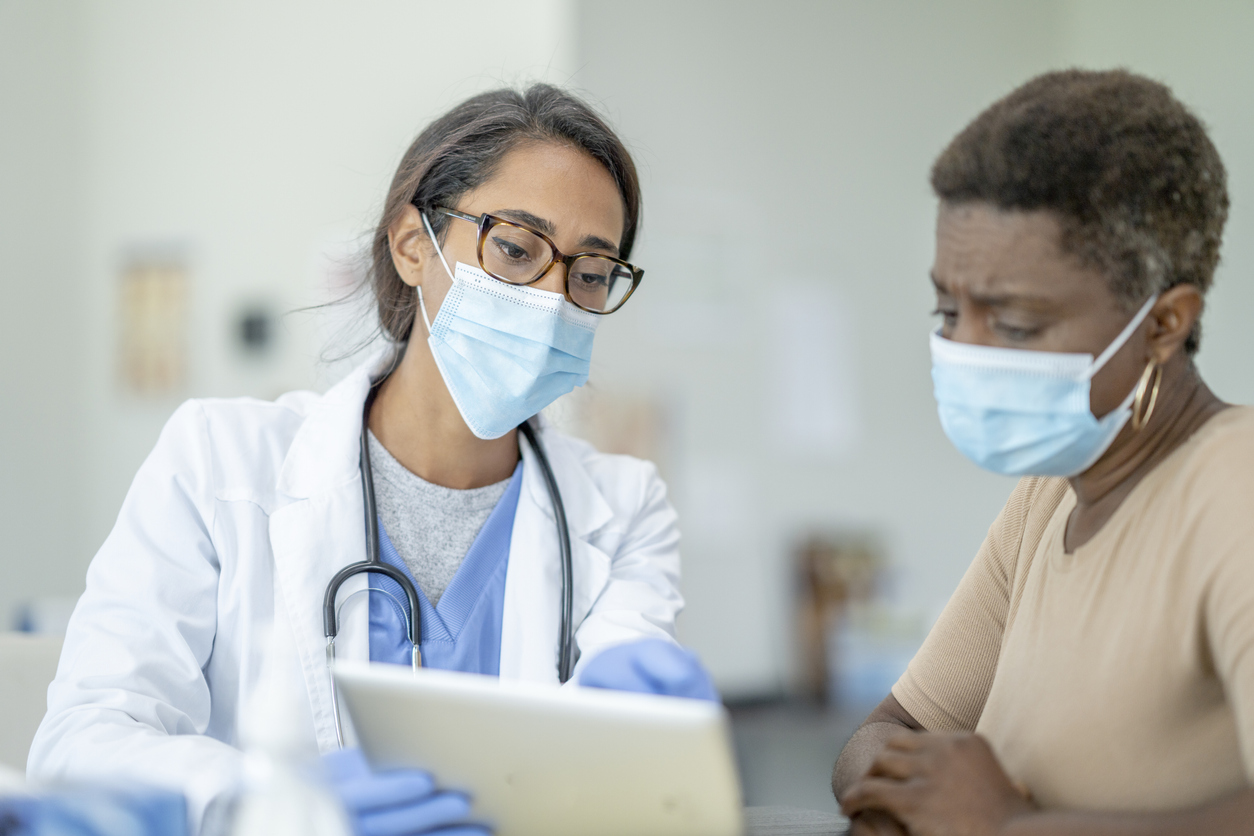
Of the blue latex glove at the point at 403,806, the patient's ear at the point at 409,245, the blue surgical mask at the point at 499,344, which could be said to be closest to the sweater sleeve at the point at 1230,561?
the blue latex glove at the point at 403,806

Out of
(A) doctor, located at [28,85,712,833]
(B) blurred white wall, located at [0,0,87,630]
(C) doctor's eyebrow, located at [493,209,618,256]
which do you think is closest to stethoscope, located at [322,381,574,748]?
(A) doctor, located at [28,85,712,833]

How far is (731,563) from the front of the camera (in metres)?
3.79

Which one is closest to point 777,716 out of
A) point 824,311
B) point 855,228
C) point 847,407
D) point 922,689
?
point 847,407

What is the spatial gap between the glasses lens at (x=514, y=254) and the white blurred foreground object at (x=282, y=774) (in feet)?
2.73

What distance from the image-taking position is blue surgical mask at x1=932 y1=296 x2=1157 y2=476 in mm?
915

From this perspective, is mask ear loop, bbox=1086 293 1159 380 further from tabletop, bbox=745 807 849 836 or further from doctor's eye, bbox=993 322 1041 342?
tabletop, bbox=745 807 849 836

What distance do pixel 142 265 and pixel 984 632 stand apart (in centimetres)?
347

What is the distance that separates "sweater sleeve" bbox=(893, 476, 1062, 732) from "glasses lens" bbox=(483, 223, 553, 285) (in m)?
0.68

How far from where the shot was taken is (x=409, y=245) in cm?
155

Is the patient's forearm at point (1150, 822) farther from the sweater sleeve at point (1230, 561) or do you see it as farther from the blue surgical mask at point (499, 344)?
the blue surgical mask at point (499, 344)

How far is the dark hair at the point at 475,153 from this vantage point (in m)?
1.49

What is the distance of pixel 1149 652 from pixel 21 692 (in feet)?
4.22

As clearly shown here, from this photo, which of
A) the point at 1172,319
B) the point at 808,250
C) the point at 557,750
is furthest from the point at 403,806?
the point at 808,250

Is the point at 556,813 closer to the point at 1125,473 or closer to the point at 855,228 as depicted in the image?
the point at 1125,473
